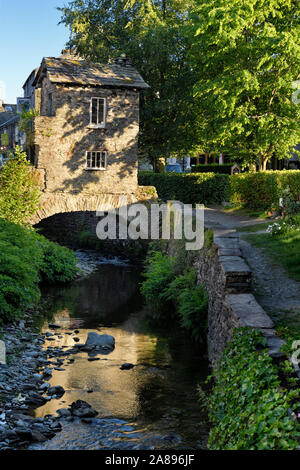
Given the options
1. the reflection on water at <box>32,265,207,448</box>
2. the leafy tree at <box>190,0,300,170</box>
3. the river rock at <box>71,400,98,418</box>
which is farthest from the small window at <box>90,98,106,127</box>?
the river rock at <box>71,400,98,418</box>

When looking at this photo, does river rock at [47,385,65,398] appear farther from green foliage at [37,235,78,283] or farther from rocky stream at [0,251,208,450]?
green foliage at [37,235,78,283]

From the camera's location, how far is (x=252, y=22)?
2320 centimetres

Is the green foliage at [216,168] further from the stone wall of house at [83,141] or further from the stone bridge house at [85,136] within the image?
the stone bridge house at [85,136]

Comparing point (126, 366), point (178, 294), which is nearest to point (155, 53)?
point (178, 294)

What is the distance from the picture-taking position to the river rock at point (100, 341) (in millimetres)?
13711

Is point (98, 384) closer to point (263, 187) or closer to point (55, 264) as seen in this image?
point (55, 264)

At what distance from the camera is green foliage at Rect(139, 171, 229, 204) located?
88.4ft

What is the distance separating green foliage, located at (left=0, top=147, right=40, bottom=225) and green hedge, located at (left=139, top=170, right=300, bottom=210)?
7.99m

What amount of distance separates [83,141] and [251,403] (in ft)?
67.9

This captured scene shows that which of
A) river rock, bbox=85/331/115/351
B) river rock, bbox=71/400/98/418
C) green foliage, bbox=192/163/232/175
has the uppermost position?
green foliage, bbox=192/163/232/175

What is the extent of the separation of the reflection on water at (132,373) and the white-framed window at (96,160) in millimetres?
8802

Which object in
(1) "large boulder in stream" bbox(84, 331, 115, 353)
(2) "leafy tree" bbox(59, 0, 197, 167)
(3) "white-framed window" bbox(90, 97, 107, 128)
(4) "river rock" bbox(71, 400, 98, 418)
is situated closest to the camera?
(4) "river rock" bbox(71, 400, 98, 418)

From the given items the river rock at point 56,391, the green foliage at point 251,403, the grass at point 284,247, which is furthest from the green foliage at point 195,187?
the green foliage at point 251,403

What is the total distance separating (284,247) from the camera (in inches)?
565
